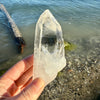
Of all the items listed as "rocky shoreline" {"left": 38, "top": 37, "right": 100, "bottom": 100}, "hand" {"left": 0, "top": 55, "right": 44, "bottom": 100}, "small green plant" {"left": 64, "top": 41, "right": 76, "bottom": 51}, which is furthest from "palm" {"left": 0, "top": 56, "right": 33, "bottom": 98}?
"small green plant" {"left": 64, "top": 41, "right": 76, "bottom": 51}

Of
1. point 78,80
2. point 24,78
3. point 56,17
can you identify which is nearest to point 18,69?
point 24,78

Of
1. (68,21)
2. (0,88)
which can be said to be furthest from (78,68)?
(68,21)

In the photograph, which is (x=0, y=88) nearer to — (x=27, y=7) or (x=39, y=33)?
(x=39, y=33)

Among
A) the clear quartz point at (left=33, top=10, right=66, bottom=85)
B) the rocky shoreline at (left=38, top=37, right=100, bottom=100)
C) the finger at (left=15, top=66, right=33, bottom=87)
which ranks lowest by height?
the rocky shoreline at (left=38, top=37, right=100, bottom=100)

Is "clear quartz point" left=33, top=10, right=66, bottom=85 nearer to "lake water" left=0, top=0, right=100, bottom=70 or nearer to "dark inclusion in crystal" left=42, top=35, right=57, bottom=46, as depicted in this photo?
"dark inclusion in crystal" left=42, top=35, right=57, bottom=46

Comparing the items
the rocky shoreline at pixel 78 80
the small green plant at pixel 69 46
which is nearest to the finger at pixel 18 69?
the rocky shoreline at pixel 78 80

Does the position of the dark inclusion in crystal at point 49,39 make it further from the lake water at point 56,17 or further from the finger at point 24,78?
the lake water at point 56,17

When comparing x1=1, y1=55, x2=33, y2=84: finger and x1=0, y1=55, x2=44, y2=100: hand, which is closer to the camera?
x1=0, y1=55, x2=44, y2=100: hand

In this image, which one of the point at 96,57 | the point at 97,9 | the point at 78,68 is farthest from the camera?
the point at 97,9

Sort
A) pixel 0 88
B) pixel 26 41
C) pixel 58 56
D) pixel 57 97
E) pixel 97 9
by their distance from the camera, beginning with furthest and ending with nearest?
pixel 97 9 < pixel 26 41 < pixel 57 97 < pixel 58 56 < pixel 0 88
